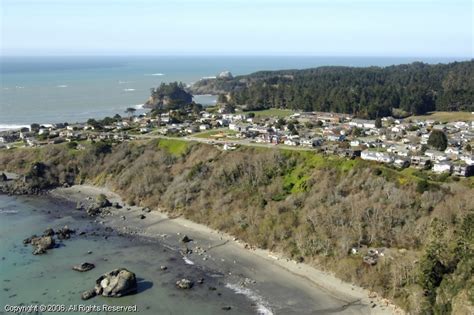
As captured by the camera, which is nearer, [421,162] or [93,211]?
[421,162]

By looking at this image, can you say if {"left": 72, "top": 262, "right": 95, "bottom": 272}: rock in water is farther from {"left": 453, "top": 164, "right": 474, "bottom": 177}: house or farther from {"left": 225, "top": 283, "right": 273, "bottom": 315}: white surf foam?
{"left": 453, "top": 164, "right": 474, "bottom": 177}: house

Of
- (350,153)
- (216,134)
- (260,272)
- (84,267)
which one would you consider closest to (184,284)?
(260,272)

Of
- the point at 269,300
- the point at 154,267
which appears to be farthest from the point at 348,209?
the point at 154,267

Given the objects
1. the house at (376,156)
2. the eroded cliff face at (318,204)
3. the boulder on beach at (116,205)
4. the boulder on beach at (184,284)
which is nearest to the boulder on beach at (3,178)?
the eroded cliff face at (318,204)

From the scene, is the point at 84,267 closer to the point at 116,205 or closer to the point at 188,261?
the point at 188,261

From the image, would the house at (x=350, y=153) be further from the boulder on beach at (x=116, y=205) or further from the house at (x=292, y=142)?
the boulder on beach at (x=116, y=205)

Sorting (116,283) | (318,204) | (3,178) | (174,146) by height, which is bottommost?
(116,283)

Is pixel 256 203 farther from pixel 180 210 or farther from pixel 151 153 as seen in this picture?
pixel 151 153
